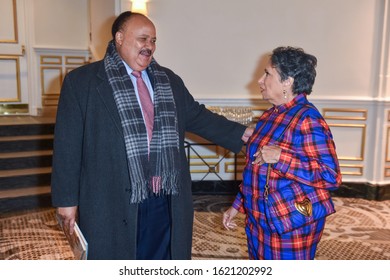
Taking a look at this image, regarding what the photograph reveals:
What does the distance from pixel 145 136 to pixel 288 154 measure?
63 centimetres

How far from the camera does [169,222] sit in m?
2.15

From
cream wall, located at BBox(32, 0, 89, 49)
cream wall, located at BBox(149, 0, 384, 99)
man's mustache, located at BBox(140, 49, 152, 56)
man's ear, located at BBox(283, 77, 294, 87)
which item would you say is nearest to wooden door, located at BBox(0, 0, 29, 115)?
cream wall, located at BBox(32, 0, 89, 49)

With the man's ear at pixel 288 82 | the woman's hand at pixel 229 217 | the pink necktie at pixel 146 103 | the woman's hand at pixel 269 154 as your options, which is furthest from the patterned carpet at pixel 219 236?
the man's ear at pixel 288 82

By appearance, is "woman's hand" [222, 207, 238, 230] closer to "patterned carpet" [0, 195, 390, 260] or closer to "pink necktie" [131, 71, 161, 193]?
"pink necktie" [131, 71, 161, 193]

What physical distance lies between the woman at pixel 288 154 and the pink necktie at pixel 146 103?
0.47 metres

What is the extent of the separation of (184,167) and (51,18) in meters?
5.12

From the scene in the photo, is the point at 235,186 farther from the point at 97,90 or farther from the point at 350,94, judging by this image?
the point at 97,90

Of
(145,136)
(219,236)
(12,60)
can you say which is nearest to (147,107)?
(145,136)

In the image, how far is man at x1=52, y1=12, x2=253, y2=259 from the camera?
1924 mm

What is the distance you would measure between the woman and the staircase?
10.4 feet

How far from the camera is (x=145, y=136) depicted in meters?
1.93

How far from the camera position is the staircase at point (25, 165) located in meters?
4.47

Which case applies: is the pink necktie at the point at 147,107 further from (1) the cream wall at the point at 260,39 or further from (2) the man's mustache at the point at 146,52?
(1) the cream wall at the point at 260,39
